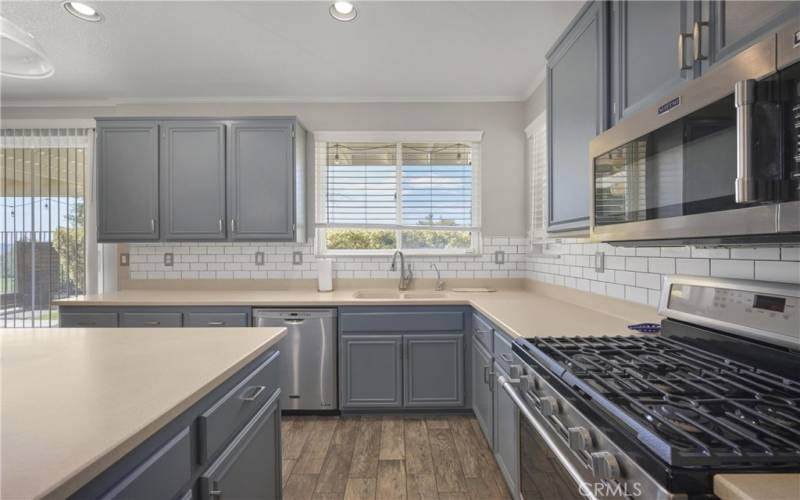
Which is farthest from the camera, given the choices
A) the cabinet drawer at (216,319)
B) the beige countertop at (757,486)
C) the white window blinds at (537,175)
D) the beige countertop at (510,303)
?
the white window blinds at (537,175)

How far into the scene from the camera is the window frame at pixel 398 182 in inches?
136

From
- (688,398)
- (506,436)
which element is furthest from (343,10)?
(506,436)

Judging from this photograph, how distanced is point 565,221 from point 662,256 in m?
0.44

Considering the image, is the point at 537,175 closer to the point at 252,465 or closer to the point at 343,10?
the point at 343,10

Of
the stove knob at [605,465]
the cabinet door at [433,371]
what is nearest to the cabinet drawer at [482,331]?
the cabinet door at [433,371]

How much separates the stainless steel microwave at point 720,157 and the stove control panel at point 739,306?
21 cm

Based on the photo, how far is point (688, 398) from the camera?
829mm

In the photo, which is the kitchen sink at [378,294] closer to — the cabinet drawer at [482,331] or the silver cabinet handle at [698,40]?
the cabinet drawer at [482,331]

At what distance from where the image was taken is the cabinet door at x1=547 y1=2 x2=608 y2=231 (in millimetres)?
1620

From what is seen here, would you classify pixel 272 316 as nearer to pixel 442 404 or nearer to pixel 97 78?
pixel 442 404

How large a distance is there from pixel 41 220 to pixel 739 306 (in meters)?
4.87

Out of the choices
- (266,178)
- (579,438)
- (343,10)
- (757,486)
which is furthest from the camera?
(266,178)

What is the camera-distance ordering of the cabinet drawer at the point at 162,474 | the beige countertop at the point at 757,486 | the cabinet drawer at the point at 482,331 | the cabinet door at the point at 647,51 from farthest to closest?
the cabinet drawer at the point at 482,331
the cabinet door at the point at 647,51
the cabinet drawer at the point at 162,474
the beige countertop at the point at 757,486

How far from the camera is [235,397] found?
3.91 feet
